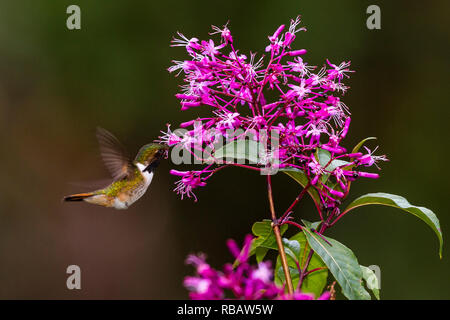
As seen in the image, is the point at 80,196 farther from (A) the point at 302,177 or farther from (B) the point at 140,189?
(A) the point at 302,177

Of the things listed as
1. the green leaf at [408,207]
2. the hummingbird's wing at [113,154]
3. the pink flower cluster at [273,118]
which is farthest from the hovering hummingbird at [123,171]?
the green leaf at [408,207]

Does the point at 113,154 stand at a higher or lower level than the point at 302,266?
higher

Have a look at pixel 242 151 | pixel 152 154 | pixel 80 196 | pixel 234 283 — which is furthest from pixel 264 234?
pixel 80 196

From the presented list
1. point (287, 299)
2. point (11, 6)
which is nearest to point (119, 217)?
point (11, 6)

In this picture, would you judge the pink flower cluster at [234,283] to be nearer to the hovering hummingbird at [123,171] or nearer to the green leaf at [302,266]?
the green leaf at [302,266]

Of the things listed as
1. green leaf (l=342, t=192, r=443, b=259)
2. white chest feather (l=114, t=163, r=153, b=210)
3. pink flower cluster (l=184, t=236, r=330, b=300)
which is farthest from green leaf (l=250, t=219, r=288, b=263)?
white chest feather (l=114, t=163, r=153, b=210)
